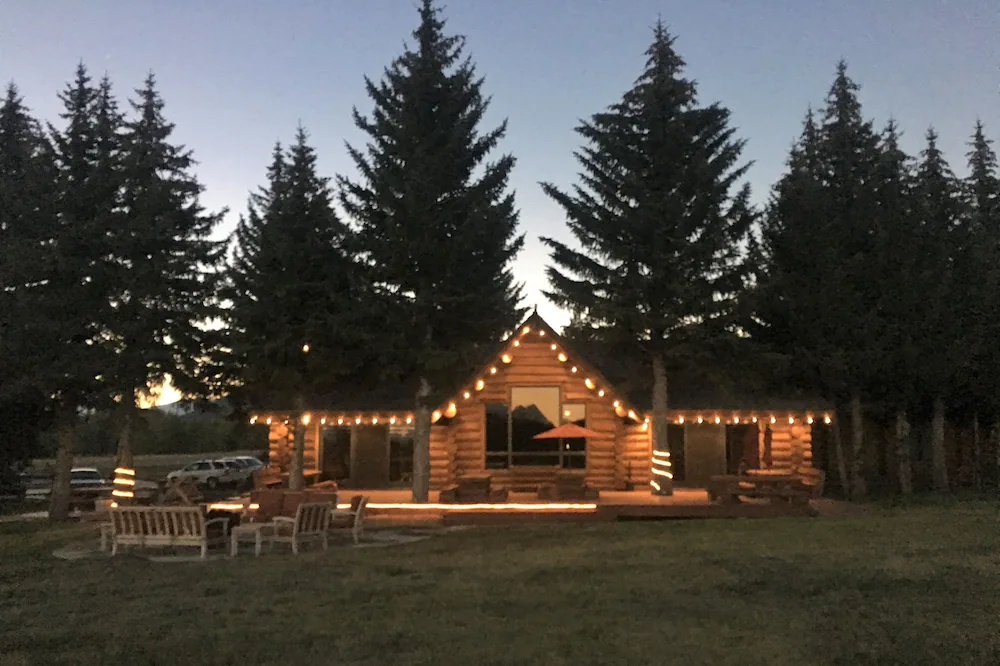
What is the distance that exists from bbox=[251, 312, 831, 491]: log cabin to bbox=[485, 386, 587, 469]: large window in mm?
30

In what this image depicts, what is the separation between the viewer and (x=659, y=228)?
23359 millimetres

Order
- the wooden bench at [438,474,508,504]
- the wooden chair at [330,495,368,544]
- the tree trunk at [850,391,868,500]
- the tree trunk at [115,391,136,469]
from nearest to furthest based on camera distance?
1. the wooden chair at [330,495,368,544]
2. the wooden bench at [438,474,508,504]
3. the tree trunk at [115,391,136,469]
4. the tree trunk at [850,391,868,500]

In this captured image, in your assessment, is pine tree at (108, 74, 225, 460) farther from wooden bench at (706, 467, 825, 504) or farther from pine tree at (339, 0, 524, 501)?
wooden bench at (706, 467, 825, 504)

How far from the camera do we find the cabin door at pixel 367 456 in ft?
87.5

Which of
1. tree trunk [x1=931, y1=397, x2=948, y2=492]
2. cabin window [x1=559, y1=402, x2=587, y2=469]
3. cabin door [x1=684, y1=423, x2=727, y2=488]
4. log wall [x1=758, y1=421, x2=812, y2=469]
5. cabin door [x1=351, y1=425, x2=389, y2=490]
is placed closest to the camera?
cabin window [x1=559, y1=402, x2=587, y2=469]

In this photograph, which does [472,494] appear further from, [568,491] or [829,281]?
[829,281]

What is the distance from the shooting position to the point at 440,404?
22.8m

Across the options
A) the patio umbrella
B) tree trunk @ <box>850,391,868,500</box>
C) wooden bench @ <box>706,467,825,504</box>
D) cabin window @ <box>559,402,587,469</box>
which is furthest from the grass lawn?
tree trunk @ <box>850,391,868,500</box>

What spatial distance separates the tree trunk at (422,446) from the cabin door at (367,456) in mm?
3865

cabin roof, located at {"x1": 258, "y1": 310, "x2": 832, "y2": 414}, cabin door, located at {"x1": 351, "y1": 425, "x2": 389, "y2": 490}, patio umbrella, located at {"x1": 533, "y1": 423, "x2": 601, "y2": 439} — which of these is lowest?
cabin door, located at {"x1": 351, "y1": 425, "x2": 389, "y2": 490}

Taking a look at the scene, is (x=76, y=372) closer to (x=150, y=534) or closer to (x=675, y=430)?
(x=150, y=534)

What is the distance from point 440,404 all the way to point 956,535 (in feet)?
41.9

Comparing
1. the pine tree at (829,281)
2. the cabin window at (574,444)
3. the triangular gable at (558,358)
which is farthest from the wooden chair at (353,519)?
the pine tree at (829,281)

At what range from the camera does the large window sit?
24297 mm
